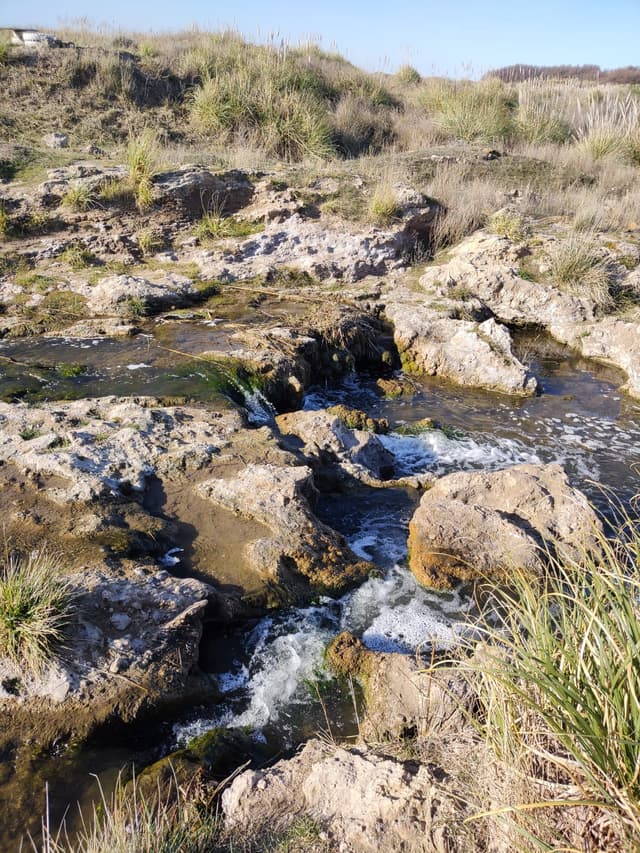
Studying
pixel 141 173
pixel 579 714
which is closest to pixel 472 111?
pixel 141 173

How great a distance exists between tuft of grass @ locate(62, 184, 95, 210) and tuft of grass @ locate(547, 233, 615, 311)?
26.0 feet

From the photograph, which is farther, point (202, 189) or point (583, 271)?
point (202, 189)

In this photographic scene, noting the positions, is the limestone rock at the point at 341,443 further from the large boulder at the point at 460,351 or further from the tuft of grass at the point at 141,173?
the tuft of grass at the point at 141,173

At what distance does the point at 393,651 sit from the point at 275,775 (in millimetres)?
1325

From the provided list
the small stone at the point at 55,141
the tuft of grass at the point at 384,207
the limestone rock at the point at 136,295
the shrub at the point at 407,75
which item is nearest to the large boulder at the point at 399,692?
the limestone rock at the point at 136,295

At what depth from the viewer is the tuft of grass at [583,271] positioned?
9.62 m

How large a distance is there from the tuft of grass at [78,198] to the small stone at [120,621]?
28.5 feet

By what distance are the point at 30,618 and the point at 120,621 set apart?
0.52 metres

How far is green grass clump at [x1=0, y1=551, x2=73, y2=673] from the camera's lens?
310 cm

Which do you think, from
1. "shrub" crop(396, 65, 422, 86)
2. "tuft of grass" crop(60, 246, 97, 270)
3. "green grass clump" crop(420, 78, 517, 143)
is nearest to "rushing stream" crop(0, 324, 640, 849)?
"tuft of grass" crop(60, 246, 97, 270)

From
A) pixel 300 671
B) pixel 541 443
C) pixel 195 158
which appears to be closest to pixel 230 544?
pixel 300 671

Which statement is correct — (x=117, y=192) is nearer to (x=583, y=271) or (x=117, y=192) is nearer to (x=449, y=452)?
(x=449, y=452)

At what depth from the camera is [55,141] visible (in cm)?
1326

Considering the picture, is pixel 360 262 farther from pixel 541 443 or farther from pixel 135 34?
pixel 135 34
